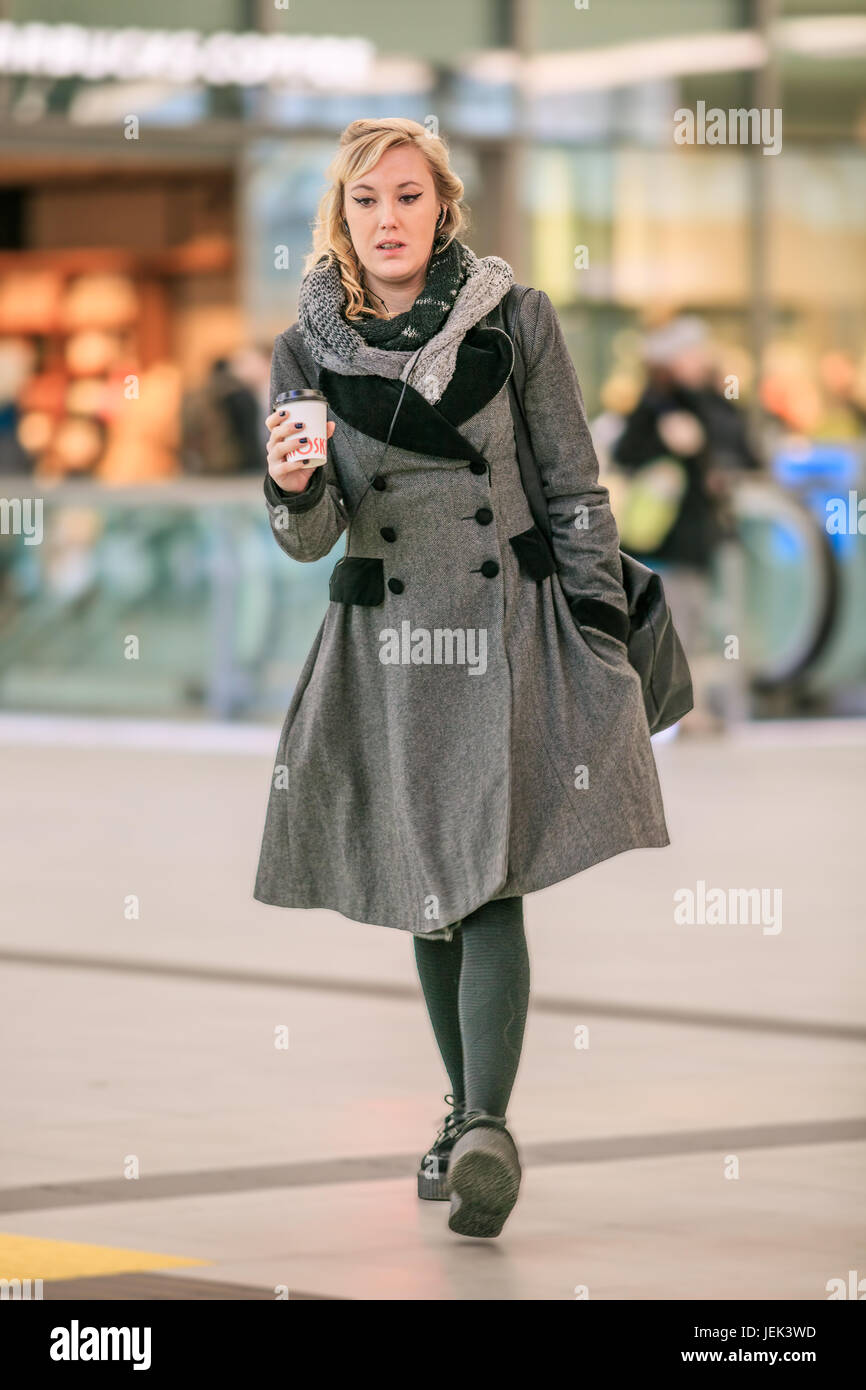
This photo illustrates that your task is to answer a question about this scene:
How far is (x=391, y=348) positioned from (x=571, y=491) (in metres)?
0.40

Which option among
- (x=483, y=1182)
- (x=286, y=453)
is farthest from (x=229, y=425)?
(x=483, y=1182)

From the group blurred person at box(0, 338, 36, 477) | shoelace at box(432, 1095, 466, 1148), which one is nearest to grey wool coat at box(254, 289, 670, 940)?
shoelace at box(432, 1095, 466, 1148)

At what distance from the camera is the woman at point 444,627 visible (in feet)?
14.3

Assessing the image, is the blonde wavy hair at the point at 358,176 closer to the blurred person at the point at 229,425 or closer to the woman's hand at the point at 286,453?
the woman's hand at the point at 286,453

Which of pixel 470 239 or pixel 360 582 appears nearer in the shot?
pixel 360 582

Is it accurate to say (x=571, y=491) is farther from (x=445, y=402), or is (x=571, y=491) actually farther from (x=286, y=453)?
(x=286, y=453)

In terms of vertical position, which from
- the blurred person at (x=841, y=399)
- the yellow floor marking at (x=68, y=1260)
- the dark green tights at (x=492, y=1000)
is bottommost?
the yellow floor marking at (x=68, y=1260)

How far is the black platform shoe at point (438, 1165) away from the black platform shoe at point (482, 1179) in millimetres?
264

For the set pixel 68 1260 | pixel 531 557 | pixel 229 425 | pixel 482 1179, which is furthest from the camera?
pixel 229 425

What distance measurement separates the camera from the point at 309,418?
4.14 meters

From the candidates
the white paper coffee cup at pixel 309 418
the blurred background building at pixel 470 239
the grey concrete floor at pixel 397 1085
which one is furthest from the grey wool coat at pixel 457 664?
the blurred background building at pixel 470 239

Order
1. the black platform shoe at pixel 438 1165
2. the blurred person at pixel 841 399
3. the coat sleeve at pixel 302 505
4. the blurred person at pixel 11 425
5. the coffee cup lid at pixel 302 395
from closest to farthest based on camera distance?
the coffee cup lid at pixel 302 395 → the coat sleeve at pixel 302 505 → the black platform shoe at pixel 438 1165 → the blurred person at pixel 11 425 → the blurred person at pixel 841 399

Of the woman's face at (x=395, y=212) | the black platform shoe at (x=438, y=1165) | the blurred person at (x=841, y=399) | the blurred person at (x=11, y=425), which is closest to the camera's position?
the woman's face at (x=395, y=212)

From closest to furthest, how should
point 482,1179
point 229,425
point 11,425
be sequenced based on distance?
point 482,1179 → point 229,425 → point 11,425
